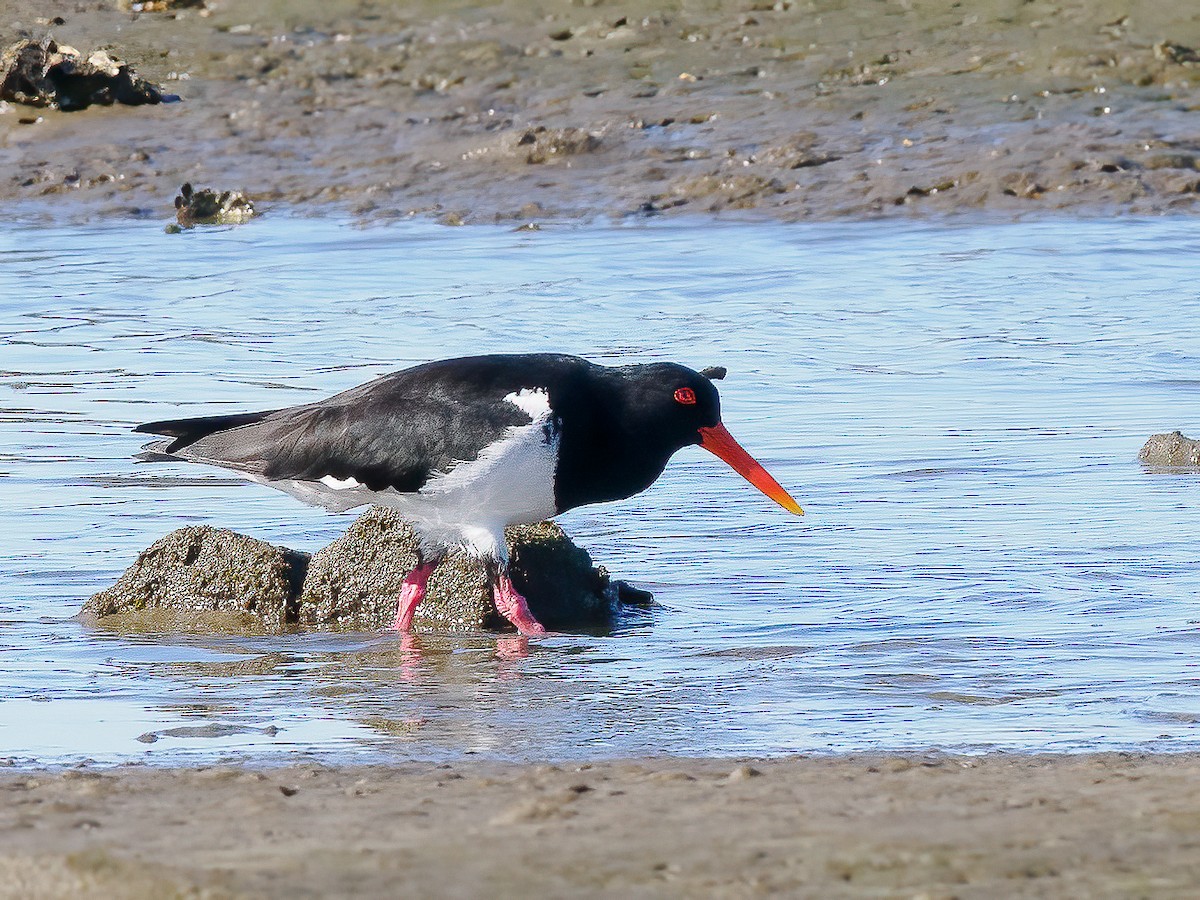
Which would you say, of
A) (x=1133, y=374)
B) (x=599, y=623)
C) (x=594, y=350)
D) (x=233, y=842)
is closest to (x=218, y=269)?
(x=594, y=350)

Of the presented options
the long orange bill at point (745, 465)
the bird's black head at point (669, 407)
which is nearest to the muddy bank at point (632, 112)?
the long orange bill at point (745, 465)

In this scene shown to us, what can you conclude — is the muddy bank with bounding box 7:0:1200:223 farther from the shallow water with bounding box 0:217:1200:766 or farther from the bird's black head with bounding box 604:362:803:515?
the bird's black head with bounding box 604:362:803:515

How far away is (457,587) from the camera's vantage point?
7.04 metres

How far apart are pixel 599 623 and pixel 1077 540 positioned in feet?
6.25

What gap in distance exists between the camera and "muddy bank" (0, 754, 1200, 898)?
11.6 ft

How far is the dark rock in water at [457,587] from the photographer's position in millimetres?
6934

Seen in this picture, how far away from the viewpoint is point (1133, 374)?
10188 mm

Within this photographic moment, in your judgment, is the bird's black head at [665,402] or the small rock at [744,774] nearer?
the small rock at [744,774]

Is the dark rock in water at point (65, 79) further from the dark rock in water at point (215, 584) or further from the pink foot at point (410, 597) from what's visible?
the pink foot at point (410, 597)

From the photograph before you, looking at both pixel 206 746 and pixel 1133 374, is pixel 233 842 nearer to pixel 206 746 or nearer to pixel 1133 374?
pixel 206 746

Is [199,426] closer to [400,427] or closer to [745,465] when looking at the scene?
[400,427]

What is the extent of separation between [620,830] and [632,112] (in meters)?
12.1

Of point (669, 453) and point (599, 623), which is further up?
point (669, 453)

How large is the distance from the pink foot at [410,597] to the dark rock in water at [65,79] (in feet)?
32.4
